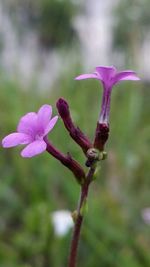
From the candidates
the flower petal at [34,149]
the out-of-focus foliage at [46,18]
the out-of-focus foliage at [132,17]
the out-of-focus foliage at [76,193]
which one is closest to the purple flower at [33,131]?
the flower petal at [34,149]

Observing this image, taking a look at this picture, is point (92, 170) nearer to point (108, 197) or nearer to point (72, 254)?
point (72, 254)

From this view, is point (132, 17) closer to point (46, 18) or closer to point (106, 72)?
point (46, 18)

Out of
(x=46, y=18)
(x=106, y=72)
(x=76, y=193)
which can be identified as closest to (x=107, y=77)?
(x=106, y=72)

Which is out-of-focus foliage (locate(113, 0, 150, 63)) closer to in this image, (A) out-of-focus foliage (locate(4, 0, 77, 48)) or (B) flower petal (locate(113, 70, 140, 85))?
(A) out-of-focus foliage (locate(4, 0, 77, 48))

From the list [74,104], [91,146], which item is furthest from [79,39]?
[91,146]

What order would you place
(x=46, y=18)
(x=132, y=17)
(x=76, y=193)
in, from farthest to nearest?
(x=46, y=18) → (x=132, y=17) → (x=76, y=193)

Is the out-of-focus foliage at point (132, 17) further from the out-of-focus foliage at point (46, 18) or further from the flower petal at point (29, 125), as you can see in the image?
the flower petal at point (29, 125)

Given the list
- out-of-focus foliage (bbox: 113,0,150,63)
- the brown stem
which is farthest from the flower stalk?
out-of-focus foliage (bbox: 113,0,150,63)
